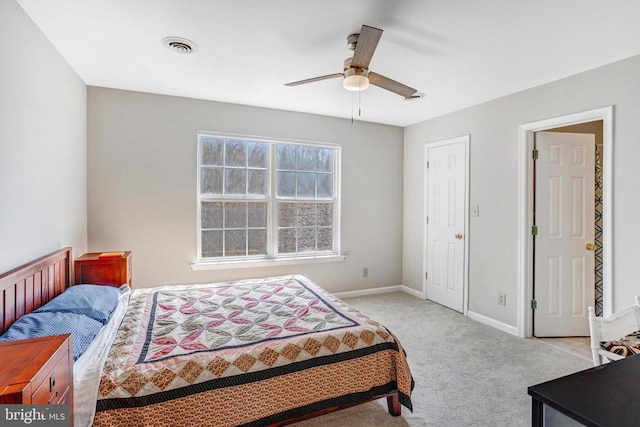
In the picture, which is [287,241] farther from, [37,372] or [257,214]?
[37,372]

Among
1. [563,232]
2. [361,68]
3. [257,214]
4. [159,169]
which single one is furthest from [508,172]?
[159,169]

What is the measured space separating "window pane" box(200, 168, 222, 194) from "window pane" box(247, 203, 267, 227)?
1.42 feet

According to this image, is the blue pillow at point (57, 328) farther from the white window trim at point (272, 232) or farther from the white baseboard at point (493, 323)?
the white baseboard at point (493, 323)

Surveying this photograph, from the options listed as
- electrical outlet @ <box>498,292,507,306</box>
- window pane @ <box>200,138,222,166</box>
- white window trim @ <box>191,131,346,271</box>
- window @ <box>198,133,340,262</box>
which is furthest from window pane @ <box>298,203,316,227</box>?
electrical outlet @ <box>498,292,507,306</box>

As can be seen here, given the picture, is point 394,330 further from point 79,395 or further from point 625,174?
point 79,395

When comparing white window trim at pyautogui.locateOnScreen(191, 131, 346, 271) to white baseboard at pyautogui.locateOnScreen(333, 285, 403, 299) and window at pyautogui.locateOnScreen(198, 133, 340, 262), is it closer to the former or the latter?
window at pyautogui.locateOnScreen(198, 133, 340, 262)

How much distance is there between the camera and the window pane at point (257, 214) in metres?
4.07

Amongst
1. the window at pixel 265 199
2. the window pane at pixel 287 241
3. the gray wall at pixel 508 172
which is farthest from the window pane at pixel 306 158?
the gray wall at pixel 508 172

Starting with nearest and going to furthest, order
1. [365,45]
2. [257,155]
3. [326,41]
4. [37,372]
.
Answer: [37,372], [365,45], [326,41], [257,155]

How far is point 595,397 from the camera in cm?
89

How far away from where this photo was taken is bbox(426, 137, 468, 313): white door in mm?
3992

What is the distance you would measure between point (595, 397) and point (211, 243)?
3627 millimetres

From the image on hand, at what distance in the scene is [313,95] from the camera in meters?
3.55

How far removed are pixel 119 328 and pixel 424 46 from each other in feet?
9.44
